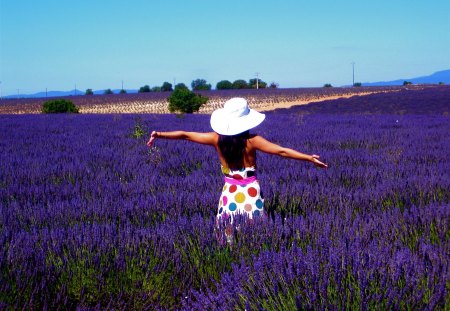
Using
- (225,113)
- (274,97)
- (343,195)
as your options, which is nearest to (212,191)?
(343,195)

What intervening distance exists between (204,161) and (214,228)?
11.8 feet

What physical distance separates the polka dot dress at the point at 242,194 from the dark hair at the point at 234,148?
51 mm

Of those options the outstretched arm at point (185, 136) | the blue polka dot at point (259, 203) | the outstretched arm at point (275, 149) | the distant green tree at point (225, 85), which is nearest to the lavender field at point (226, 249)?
the blue polka dot at point (259, 203)

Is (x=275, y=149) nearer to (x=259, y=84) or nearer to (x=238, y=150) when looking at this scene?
(x=238, y=150)

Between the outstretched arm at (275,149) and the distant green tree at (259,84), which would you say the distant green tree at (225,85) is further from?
the outstretched arm at (275,149)

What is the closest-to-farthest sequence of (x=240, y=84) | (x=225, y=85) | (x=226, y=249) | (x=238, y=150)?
1. (x=226, y=249)
2. (x=238, y=150)
3. (x=240, y=84)
4. (x=225, y=85)

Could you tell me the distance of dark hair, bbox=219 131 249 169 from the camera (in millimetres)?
2932

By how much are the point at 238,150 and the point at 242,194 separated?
0.84ft

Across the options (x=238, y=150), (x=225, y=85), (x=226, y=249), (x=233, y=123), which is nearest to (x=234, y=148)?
(x=238, y=150)

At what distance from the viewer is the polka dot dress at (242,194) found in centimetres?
297

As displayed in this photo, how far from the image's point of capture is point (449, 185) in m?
4.05

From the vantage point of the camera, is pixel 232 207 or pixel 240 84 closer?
pixel 232 207

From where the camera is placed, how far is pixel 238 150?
9.71ft

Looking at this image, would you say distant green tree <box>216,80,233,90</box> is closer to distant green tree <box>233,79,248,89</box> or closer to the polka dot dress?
distant green tree <box>233,79,248,89</box>
